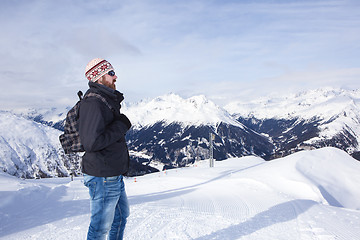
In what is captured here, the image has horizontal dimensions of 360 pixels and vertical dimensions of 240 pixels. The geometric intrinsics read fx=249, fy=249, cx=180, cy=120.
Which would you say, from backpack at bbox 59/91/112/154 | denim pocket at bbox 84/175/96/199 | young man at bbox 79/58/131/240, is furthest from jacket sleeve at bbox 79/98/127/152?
denim pocket at bbox 84/175/96/199

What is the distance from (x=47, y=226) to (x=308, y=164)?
47.7ft

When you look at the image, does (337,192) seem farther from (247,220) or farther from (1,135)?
(1,135)

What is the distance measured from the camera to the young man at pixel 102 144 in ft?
11.0

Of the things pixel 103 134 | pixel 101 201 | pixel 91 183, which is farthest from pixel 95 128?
pixel 101 201

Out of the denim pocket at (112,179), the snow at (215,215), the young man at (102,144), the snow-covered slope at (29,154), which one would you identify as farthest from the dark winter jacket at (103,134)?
the snow-covered slope at (29,154)

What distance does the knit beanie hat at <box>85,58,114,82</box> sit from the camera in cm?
384

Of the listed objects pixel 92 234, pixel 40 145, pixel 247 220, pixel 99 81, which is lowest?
pixel 40 145

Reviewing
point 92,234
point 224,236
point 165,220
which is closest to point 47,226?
point 165,220

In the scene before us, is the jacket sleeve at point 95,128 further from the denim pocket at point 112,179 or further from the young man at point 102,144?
the denim pocket at point 112,179

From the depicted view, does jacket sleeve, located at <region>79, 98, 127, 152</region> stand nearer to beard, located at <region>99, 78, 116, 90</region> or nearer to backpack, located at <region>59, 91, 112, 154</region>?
backpack, located at <region>59, 91, 112, 154</region>

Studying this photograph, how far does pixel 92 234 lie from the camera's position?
3.71 metres

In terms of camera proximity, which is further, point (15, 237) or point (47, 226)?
point (47, 226)

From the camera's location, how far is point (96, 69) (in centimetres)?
386

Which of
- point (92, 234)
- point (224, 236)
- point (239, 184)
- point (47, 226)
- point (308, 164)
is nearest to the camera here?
point (92, 234)
